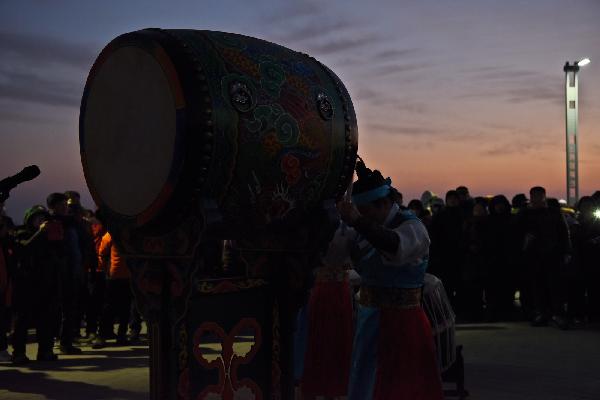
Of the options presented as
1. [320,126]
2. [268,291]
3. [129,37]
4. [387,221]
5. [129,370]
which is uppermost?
[129,37]

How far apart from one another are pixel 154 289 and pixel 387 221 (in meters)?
1.47

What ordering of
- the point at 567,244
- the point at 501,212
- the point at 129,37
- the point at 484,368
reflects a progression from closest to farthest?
the point at 129,37, the point at 484,368, the point at 567,244, the point at 501,212

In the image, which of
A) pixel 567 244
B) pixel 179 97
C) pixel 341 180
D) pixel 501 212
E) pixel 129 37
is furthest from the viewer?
pixel 501 212

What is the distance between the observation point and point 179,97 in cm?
434

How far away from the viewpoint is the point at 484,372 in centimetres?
831

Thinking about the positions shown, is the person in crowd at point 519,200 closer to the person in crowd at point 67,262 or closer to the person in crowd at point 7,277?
the person in crowd at point 67,262

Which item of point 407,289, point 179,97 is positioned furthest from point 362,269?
point 179,97

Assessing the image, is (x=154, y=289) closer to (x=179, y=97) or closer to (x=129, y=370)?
(x=179, y=97)

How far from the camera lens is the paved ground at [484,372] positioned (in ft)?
24.2

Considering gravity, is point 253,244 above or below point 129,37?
below

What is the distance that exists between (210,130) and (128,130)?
0.58 meters

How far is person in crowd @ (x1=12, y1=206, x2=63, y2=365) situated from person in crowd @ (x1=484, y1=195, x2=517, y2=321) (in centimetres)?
637

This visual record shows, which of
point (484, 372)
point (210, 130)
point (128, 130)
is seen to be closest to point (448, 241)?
point (484, 372)

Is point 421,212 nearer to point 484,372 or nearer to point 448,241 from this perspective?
point 448,241
